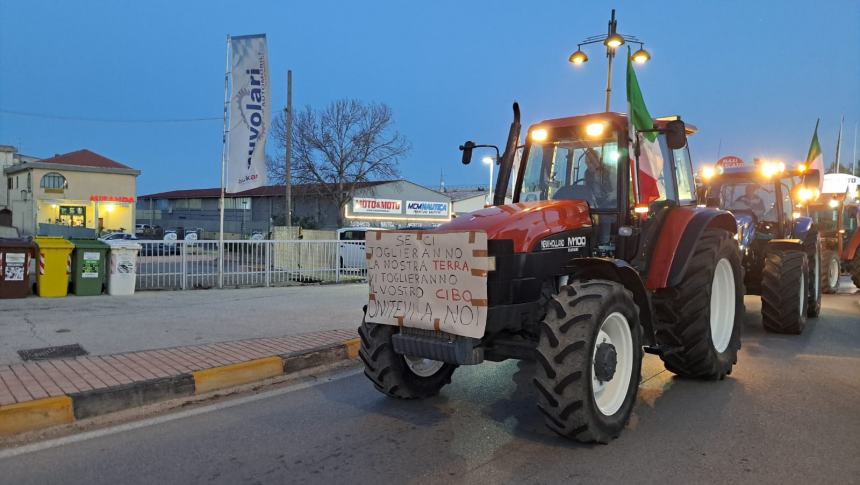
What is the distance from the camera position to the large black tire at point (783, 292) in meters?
8.03

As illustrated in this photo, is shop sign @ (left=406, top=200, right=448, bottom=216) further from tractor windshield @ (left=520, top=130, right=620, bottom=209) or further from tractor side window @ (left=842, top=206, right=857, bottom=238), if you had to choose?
tractor windshield @ (left=520, top=130, right=620, bottom=209)

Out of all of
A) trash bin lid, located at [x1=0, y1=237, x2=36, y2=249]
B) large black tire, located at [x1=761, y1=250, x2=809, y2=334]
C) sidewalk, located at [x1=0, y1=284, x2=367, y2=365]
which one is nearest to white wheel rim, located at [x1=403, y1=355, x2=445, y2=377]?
sidewalk, located at [x1=0, y1=284, x2=367, y2=365]

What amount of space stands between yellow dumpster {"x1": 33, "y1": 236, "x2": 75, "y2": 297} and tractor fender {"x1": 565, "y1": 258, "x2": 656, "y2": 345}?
8.61 m

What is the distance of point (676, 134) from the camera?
16.7 ft

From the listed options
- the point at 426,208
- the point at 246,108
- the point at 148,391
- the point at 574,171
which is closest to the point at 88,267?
the point at 246,108

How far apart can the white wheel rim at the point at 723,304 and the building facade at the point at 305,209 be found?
23.8 meters

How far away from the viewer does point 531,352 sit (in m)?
4.29

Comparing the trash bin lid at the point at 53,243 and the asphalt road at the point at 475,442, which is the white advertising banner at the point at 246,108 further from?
the asphalt road at the point at 475,442

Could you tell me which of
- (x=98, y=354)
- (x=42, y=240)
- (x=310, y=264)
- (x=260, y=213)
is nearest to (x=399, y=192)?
(x=260, y=213)

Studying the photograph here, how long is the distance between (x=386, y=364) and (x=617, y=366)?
1809 mm

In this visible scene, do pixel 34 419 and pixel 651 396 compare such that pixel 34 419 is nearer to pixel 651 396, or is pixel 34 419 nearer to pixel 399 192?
pixel 651 396

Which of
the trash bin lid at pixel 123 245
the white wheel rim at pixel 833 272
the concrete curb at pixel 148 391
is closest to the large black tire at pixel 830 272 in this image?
the white wheel rim at pixel 833 272

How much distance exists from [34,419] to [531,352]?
3703 mm

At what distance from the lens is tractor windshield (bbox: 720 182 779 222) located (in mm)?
9602
